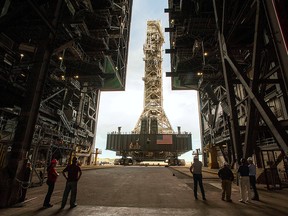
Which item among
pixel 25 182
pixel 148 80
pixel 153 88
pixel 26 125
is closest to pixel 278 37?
pixel 26 125

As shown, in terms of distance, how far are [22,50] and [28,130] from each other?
1717 cm

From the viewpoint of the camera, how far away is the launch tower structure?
1624 inches

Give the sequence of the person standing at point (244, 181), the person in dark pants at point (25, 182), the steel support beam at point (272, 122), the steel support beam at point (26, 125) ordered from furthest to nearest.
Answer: the person standing at point (244, 181) < the person in dark pants at point (25, 182) < the steel support beam at point (26, 125) < the steel support beam at point (272, 122)

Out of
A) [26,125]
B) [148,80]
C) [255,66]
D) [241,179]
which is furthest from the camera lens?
[148,80]

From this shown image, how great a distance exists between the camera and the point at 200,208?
16.6ft

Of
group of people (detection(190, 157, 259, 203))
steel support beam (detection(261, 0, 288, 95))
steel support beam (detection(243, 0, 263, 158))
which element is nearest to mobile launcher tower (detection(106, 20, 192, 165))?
group of people (detection(190, 157, 259, 203))

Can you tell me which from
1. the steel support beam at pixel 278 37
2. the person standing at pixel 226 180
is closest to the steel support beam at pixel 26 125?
the person standing at pixel 226 180

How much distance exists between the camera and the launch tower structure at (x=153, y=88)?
41.2 metres

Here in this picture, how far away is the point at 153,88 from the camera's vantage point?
50969 millimetres

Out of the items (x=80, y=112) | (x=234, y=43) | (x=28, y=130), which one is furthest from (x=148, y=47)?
(x=28, y=130)

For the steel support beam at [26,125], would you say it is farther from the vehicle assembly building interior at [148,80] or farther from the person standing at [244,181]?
the person standing at [244,181]

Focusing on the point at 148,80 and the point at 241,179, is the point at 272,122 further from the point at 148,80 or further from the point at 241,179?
the point at 148,80

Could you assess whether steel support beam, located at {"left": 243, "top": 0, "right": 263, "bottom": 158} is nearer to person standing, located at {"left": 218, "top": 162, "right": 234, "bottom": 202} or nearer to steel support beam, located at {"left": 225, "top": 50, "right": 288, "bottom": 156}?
steel support beam, located at {"left": 225, "top": 50, "right": 288, "bottom": 156}

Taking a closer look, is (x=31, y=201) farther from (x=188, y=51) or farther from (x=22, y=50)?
(x=188, y=51)
